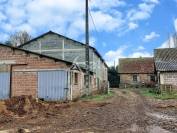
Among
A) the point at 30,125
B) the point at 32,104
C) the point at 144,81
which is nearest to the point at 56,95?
the point at 32,104

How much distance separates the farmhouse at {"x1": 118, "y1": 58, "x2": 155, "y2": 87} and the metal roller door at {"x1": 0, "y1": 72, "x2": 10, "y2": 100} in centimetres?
3366

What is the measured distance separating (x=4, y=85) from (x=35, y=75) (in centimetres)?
251

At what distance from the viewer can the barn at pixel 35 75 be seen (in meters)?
26.2

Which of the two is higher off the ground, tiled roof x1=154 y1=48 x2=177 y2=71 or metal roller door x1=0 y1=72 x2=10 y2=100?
tiled roof x1=154 y1=48 x2=177 y2=71

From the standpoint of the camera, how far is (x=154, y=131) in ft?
38.5

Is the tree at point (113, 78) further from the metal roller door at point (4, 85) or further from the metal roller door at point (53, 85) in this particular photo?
the metal roller door at point (4, 85)

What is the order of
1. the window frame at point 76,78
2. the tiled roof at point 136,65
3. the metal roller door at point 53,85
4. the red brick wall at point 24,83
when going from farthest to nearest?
the tiled roof at point 136,65 < the window frame at point 76,78 < the red brick wall at point 24,83 < the metal roller door at point 53,85

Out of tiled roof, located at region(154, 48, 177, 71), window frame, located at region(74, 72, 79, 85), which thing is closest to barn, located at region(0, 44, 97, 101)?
window frame, located at region(74, 72, 79, 85)

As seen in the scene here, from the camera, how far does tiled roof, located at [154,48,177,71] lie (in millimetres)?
39531

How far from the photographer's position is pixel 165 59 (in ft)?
138

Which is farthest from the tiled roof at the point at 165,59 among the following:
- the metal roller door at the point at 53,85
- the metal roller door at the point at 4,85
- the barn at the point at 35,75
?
the metal roller door at the point at 4,85

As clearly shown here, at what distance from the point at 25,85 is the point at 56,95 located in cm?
245

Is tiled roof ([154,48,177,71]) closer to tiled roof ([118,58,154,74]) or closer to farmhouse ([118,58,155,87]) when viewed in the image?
farmhouse ([118,58,155,87])

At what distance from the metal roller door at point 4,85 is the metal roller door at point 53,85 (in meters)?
2.50
